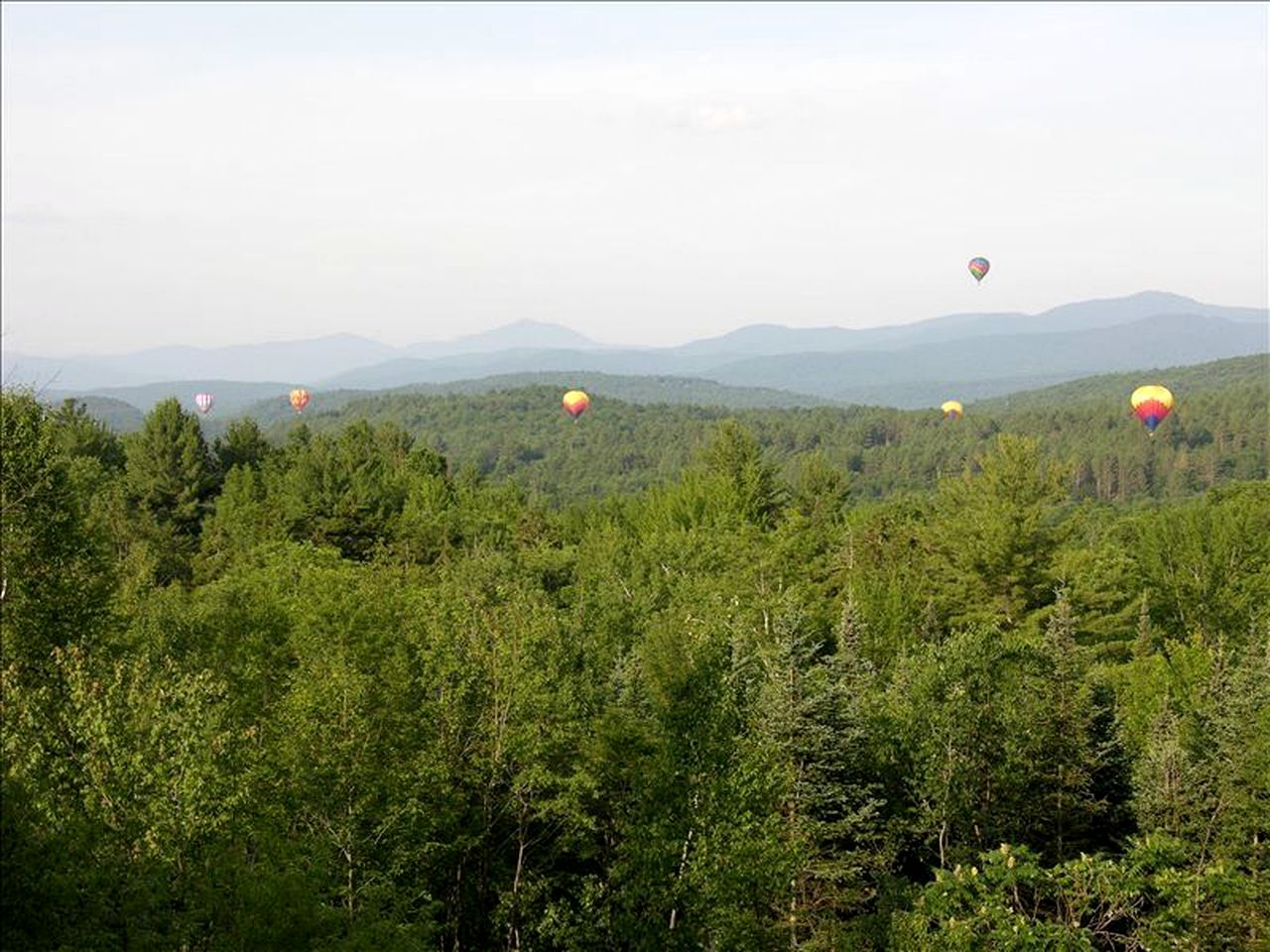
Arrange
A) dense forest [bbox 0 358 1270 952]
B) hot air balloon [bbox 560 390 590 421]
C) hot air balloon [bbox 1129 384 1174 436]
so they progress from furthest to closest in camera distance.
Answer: hot air balloon [bbox 560 390 590 421], hot air balloon [bbox 1129 384 1174 436], dense forest [bbox 0 358 1270 952]

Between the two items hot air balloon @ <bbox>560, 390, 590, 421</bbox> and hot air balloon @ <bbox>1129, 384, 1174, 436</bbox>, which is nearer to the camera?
hot air balloon @ <bbox>1129, 384, 1174, 436</bbox>

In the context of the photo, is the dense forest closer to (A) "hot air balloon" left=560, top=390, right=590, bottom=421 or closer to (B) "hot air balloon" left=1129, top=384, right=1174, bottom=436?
(B) "hot air balloon" left=1129, top=384, right=1174, bottom=436

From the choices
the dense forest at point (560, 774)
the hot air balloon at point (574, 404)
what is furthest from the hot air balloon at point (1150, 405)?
the dense forest at point (560, 774)

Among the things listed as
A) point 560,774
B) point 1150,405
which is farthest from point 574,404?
point 560,774

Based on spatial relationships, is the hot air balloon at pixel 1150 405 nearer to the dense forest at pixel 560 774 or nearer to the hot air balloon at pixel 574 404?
the hot air balloon at pixel 574 404

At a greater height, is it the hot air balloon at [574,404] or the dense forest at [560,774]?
the hot air balloon at [574,404]

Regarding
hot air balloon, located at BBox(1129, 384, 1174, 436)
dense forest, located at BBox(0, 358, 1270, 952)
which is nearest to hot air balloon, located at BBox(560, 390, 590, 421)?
hot air balloon, located at BBox(1129, 384, 1174, 436)

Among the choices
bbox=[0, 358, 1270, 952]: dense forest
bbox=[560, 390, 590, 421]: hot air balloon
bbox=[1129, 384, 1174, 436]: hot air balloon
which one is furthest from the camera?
bbox=[560, 390, 590, 421]: hot air balloon

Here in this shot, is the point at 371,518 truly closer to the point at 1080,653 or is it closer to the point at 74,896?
the point at 1080,653

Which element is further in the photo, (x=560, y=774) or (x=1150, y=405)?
(x=1150, y=405)

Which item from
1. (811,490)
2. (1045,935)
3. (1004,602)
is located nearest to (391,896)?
(1045,935)

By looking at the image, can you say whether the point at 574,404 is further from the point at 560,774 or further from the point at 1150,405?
the point at 560,774
